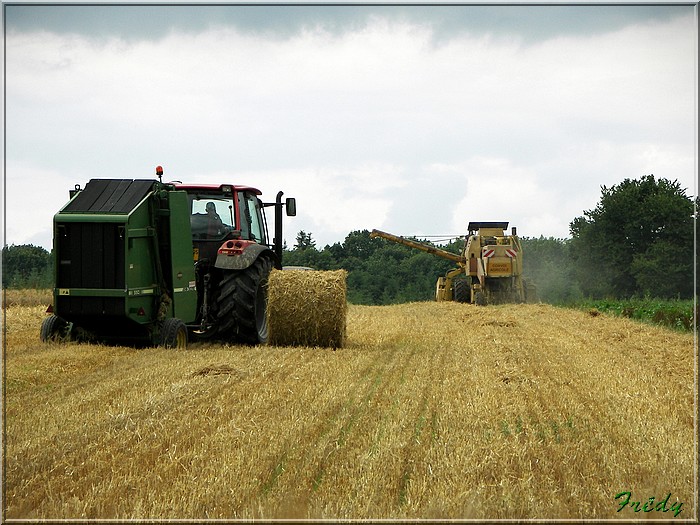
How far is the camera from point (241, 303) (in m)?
10.2

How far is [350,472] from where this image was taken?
4227 mm

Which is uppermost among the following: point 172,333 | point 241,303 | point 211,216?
point 211,216

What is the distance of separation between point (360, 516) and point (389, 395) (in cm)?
294

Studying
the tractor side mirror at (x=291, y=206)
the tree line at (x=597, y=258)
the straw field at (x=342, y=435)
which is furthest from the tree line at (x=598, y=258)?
the straw field at (x=342, y=435)

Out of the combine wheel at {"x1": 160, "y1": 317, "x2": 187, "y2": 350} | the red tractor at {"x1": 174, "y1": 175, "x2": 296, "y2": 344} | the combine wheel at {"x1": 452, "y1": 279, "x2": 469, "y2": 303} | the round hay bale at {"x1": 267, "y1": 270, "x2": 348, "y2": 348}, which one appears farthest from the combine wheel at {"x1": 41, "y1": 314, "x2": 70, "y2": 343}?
the combine wheel at {"x1": 452, "y1": 279, "x2": 469, "y2": 303}

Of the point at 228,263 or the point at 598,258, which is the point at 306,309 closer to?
the point at 228,263

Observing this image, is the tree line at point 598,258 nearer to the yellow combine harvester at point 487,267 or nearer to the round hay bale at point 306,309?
the yellow combine harvester at point 487,267

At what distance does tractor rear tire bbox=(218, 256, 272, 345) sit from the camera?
10.3 meters

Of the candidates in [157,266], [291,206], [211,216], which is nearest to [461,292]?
[291,206]

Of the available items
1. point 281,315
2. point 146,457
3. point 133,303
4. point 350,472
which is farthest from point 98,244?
point 350,472

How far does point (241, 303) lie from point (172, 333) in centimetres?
116

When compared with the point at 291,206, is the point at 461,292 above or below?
below

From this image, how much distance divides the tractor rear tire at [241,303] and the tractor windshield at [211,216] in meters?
0.75

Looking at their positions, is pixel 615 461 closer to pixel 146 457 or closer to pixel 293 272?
pixel 146 457
